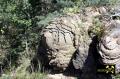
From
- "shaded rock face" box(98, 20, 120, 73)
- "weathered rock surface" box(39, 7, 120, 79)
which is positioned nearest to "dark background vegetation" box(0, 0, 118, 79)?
"weathered rock surface" box(39, 7, 120, 79)

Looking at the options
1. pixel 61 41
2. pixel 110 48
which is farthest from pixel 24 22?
pixel 110 48

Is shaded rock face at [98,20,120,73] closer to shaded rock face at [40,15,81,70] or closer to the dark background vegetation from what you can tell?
shaded rock face at [40,15,81,70]

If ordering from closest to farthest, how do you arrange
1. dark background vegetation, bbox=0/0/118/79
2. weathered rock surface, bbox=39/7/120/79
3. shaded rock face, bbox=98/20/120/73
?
1. shaded rock face, bbox=98/20/120/73
2. weathered rock surface, bbox=39/7/120/79
3. dark background vegetation, bbox=0/0/118/79

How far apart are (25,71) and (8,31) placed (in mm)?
1578

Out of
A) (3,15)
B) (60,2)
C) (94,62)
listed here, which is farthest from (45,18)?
(94,62)

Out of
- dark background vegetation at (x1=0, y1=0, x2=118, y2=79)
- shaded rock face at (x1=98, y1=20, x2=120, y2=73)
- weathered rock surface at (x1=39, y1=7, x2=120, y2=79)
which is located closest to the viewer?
shaded rock face at (x1=98, y1=20, x2=120, y2=73)

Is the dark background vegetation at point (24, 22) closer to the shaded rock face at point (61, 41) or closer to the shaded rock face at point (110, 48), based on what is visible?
the shaded rock face at point (61, 41)

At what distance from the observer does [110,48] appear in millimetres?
7461

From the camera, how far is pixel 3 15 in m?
9.05

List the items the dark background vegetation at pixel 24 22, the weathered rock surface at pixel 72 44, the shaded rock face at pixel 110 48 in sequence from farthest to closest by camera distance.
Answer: the dark background vegetation at pixel 24 22
the weathered rock surface at pixel 72 44
the shaded rock face at pixel 110 48

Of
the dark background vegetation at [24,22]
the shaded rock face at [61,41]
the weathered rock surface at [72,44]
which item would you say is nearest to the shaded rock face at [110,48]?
the weathered rock surface at [72,44]

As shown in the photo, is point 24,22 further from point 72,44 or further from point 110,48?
point 110,48

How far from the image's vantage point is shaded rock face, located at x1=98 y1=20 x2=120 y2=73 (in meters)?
7.40

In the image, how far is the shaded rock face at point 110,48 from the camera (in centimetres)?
740
